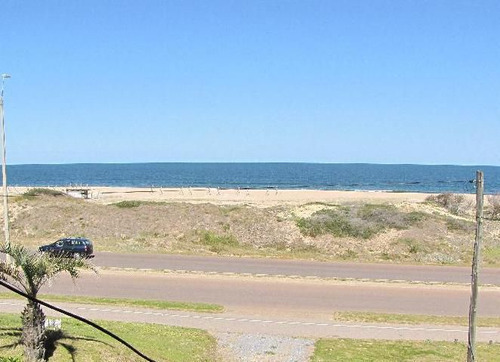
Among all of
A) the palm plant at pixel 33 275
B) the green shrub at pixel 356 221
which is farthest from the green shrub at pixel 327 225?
the palm plant at pixel 33 275

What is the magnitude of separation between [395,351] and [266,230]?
26.6 meters

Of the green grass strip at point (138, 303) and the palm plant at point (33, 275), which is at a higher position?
the palm plant at point (33, 275)

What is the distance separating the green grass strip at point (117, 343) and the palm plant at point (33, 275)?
0.74m

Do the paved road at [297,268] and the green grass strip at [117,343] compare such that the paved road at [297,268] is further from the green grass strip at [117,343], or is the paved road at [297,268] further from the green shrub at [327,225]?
the green grass strip at [117,343]

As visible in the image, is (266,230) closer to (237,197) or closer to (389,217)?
(389,217)

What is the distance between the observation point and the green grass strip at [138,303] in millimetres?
25344

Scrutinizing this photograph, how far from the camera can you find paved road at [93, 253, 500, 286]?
33.9 m

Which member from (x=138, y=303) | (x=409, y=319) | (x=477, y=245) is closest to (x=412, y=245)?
(x=409, y=319)

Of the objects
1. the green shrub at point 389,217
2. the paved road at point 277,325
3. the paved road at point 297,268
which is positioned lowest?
the paved road at point 277,325

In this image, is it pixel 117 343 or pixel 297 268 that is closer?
pixel 117 343

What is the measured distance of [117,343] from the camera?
18.4 meters

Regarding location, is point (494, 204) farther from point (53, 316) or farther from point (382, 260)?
point (53, 316)

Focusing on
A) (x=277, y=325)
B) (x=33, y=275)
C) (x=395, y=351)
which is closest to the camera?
(x=33, y=275)

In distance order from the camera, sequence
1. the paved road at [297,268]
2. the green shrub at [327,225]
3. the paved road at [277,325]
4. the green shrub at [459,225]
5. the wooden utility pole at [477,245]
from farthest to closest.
Result: the green shrub at [459,225]
the green shrub at [327,225]
the paved road at [297,268]
the paved road at [277,325]
the wooden utility pole at [477,245]
